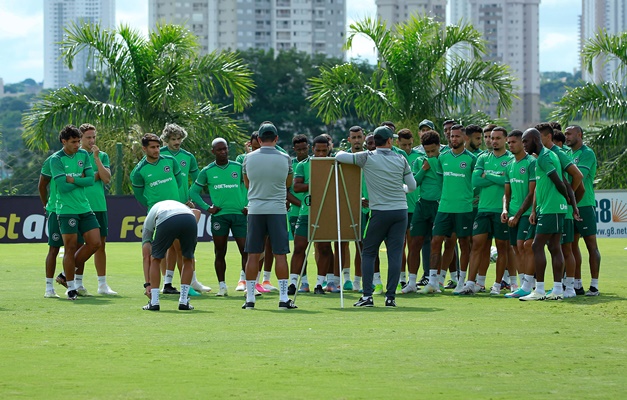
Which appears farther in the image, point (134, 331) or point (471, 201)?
point (471, 201)

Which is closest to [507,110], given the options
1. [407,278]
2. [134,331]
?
[407,278]

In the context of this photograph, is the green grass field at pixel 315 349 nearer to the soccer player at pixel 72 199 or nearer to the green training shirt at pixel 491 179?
the soccer player at pixel 72 199

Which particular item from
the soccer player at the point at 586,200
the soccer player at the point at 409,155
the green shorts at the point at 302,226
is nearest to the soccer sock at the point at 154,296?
the green shorts at the point at 302,226

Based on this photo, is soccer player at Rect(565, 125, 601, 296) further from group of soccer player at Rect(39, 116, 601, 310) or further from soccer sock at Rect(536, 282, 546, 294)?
soccer sock at Rect(536, 282, 546, 294)

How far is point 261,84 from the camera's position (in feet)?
366

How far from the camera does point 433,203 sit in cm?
1675

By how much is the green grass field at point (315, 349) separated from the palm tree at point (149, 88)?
61.9ft

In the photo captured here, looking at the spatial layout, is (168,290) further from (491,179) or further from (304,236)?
(491,179)

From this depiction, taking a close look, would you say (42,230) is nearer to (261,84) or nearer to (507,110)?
(507,110)

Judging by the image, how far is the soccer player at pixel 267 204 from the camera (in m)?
14.1

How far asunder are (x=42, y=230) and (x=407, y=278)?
1331cm

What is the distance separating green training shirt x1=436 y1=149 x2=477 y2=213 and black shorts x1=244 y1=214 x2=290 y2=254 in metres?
2.95

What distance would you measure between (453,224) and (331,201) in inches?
84.9

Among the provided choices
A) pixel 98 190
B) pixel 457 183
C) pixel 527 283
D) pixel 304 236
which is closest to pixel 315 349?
pixel 527 283
